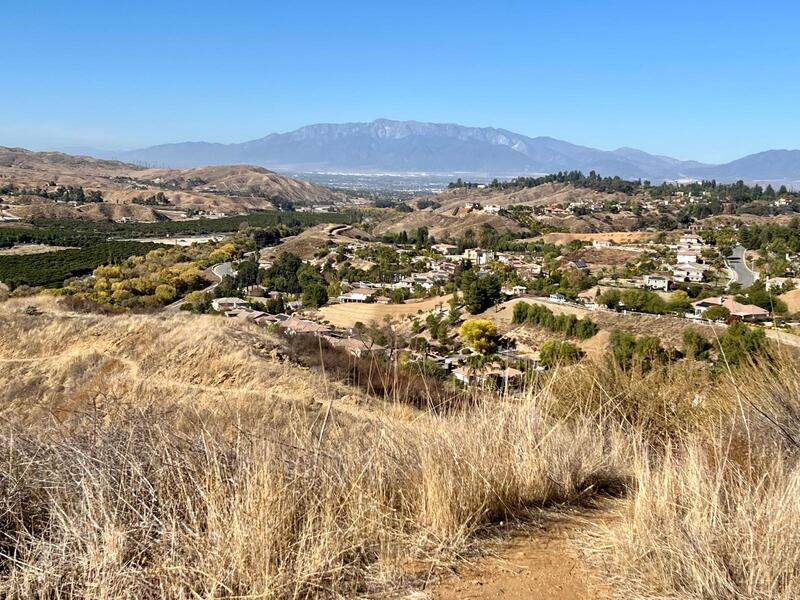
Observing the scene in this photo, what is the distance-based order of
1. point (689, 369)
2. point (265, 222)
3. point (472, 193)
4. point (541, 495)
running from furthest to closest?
point (472, 193)
point (265, 222)
point (689, 369)
point (541, 495)

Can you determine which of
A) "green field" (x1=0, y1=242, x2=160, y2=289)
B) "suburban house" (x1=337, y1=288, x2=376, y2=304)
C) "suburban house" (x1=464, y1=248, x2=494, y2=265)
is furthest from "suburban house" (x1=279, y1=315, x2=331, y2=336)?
"suburban house" (x1=464, y1=248, x2=494, y2=265)

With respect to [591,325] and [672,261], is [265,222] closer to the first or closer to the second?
[672,261]

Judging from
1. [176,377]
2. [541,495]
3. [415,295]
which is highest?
[541,495]

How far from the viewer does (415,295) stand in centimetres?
4203

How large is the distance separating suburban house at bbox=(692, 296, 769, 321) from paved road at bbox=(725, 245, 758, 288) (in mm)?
8344

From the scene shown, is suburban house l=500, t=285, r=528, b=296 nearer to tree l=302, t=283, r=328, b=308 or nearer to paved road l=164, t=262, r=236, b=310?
tree l=302, t=283, r=328, b=308

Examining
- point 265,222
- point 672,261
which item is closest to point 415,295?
point 672,261

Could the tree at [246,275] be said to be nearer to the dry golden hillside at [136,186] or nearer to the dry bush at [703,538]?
the dry bush at [703,538]

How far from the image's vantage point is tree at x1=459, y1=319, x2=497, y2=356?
28.2 metres

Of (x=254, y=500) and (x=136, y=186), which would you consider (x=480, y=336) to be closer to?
(x=254, y=500)

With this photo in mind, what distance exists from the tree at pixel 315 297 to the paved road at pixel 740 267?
1059 inches

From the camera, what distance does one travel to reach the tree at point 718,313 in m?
28.1

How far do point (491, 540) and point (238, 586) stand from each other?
3.05 feet

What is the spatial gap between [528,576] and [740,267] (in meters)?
53.8
